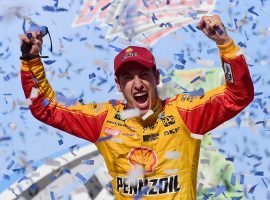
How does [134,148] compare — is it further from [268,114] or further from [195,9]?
[195,9]

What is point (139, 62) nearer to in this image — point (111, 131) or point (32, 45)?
point (111, 131)

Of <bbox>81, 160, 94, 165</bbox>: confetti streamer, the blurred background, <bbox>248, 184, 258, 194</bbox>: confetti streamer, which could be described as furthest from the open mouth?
<bbox>248, 184, 258, 194</bbox>: confetti streamer

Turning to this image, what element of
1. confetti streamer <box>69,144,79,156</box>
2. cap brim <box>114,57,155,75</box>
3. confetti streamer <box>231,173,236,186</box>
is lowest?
confetti streamer <box>231,173,236,186</box>

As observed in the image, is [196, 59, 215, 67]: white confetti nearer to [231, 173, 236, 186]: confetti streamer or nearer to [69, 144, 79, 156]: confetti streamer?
[231, 173, 236, 186]: confetti streamer

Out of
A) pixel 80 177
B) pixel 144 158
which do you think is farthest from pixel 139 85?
pixel 80 177

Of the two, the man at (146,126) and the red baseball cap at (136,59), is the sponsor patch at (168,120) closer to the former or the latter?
the man at (146,126)

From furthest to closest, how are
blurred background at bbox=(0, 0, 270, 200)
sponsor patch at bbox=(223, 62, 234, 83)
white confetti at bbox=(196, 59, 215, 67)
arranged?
white confetti at bbox=(196, 59, 215, 67) → blurred background at bbox=(0, 0, 270, 200) → sponsor patch at bbox=(223, 62, 234, 83)

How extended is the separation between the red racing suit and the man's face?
9 cm

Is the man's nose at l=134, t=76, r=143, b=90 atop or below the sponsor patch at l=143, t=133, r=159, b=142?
atop

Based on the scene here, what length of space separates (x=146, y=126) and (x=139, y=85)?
0.29 m

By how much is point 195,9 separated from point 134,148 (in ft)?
9.38

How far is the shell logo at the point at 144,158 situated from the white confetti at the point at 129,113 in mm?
194

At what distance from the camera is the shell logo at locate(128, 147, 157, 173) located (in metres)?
3.78

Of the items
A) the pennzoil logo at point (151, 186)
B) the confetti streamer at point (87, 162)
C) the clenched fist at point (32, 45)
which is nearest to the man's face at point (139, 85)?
the pennzoil logo at point (151, 186)
